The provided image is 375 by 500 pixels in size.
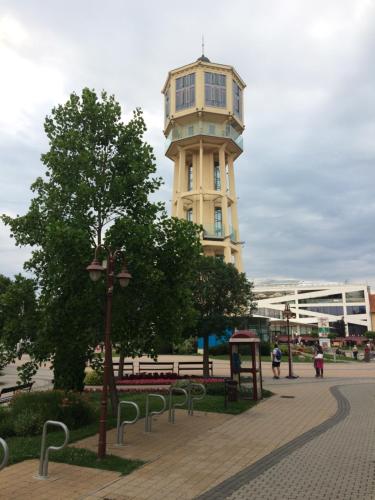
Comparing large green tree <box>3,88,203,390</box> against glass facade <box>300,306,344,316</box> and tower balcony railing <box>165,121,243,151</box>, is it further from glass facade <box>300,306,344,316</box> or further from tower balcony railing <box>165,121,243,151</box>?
glass facade <box>300,306,344,316</box>

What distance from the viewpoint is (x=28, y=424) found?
1064 cm

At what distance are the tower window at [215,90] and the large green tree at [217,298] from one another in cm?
2931

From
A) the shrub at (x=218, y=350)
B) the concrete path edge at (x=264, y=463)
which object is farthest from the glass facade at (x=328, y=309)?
the concrete path edge at (x=264, y=463)

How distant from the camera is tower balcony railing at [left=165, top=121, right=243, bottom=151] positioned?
1949 inches

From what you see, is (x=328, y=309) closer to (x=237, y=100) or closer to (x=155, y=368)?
(x=237, y=100)

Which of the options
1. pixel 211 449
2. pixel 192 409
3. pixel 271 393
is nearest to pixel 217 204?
pixel 271 393

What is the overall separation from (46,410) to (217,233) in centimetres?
4112

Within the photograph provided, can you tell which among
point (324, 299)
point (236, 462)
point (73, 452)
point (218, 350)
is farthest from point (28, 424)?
point (324, 299)

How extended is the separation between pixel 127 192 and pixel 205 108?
3868 centimetres

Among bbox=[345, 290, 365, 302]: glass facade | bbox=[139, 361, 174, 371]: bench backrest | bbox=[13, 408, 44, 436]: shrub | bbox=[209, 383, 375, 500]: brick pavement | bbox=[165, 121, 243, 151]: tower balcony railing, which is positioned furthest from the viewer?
bbox=[345, 290, 365, 302]: glass facade

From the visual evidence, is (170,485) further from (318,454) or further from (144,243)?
(144,243)

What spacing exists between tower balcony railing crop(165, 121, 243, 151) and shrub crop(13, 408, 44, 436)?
4196 cm

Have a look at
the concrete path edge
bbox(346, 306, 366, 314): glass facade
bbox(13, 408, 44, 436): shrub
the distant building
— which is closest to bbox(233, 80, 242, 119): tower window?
the concrete path edge

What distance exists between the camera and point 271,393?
18500mm
